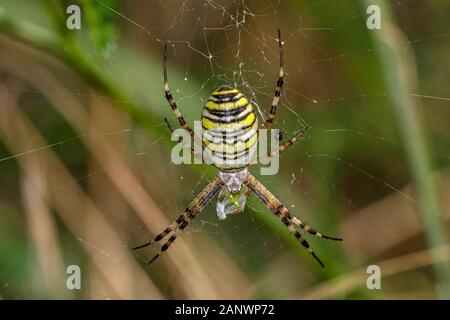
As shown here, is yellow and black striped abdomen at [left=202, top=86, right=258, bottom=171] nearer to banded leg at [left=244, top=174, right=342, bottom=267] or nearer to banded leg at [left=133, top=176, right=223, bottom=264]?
banded leg at [left=244, top=174, right=342, bottom=267]

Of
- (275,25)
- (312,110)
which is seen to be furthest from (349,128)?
(275,25)

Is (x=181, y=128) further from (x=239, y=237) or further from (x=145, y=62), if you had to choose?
(x=239, y=237)

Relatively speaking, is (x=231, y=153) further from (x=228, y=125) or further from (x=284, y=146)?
(x=284, y=146)

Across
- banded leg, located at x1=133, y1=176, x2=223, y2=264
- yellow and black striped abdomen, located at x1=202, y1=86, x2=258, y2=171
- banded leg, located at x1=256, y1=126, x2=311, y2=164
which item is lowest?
banded leg, located at x1=133, y1=176, x2=223, y2=264

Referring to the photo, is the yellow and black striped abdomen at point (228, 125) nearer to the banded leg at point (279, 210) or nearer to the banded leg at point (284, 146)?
the banded leg at point (284, 146)

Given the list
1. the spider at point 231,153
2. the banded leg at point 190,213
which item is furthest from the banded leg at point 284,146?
the banded leg at point 190,213

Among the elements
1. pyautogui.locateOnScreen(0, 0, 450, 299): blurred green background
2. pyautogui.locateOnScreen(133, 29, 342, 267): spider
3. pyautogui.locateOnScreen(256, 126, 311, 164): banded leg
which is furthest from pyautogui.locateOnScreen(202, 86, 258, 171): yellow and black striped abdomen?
pyautogui.locateOnScreen(0, 0, 450, 299): blurred green background

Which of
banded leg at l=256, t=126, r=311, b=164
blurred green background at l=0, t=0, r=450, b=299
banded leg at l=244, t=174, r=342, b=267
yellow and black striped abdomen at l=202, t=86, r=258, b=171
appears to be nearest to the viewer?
yellow and black striped abdomen at l=202, t=86, r=258, b=171
